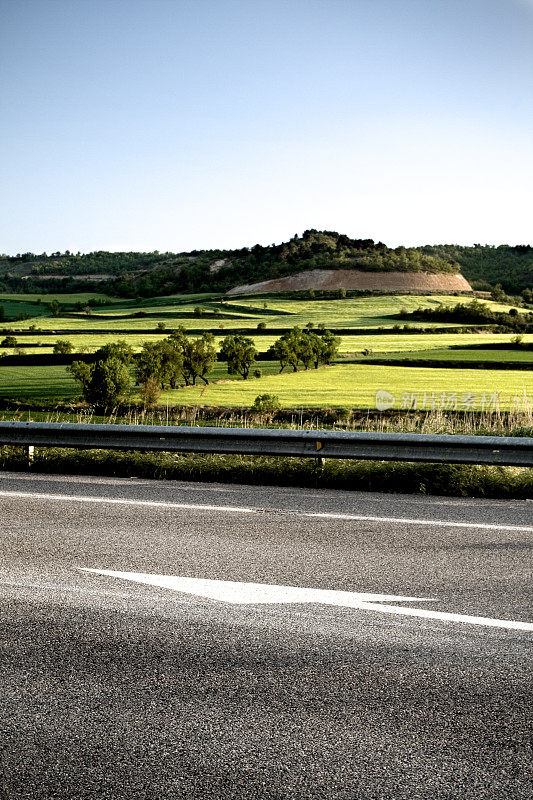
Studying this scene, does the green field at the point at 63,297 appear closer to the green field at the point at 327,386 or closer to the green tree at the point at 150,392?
the green field at the point at 327,386

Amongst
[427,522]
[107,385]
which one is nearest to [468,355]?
[107,385]

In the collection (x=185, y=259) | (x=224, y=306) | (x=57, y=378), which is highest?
(x=185, y=259)

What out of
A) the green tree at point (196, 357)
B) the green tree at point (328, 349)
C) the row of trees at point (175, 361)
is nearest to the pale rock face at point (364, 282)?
the green tree at point (328, 349)

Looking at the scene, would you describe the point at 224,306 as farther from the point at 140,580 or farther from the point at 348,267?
the point at 140,580

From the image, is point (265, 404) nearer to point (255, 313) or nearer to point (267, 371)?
point (267, 371)

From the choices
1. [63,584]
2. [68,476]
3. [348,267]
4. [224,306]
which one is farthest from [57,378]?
[348,267]

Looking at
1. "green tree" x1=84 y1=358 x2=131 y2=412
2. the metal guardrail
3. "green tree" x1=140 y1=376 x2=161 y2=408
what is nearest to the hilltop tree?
"green tree" x1=140 y1=376 x2=161 y2=408

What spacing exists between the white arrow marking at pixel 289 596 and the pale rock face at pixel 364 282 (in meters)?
148

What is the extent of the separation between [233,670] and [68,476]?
653 cm

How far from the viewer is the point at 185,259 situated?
177 m

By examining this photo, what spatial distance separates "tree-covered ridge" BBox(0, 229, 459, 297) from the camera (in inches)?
5945

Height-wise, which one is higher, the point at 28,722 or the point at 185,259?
the point at 185,259

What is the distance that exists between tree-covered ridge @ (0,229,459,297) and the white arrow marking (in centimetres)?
14221

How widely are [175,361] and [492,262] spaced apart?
126m
